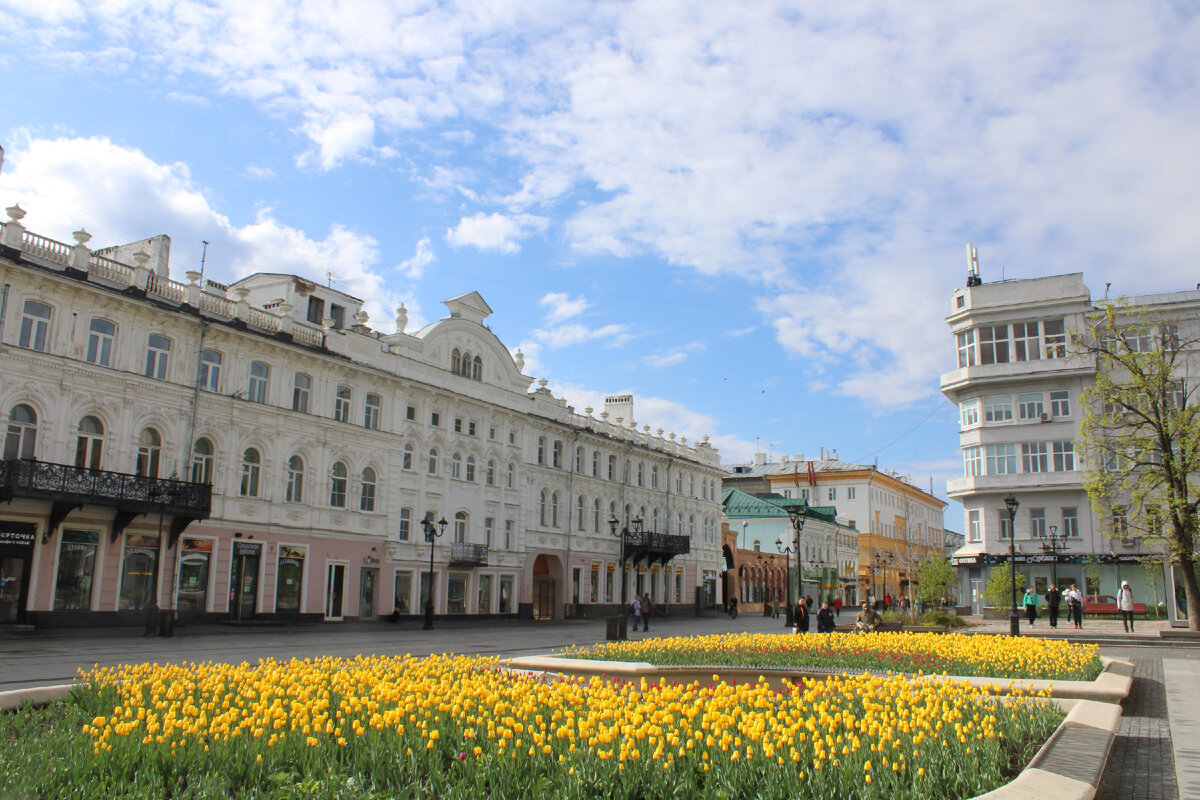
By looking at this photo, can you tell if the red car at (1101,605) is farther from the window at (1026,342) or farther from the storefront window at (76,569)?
the storefront window at (76,569)

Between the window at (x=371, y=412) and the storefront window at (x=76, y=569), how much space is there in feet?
41.5

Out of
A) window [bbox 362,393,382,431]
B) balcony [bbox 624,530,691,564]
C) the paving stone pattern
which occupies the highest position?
window [bbox 362,393,382,431]

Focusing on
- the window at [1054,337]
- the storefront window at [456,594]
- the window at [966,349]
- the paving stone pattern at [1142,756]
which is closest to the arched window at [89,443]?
the storefront window at [456,594]

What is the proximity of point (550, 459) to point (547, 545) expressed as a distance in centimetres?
486

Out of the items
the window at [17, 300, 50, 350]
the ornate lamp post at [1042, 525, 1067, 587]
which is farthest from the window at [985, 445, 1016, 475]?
the window at [17, 300, 50, 350]

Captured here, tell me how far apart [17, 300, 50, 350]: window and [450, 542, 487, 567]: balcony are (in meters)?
20.2

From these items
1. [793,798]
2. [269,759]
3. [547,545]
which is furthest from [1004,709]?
[547,545]

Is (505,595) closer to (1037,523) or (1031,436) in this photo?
(1037,523)

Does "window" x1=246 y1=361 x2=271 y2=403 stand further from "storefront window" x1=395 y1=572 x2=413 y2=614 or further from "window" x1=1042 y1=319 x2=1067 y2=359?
"window" x1=1042 y1=319 x2=1067 y2=359

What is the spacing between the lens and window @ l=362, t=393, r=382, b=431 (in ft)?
129

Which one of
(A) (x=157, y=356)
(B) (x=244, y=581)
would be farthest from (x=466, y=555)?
(A) (x=157, y=356)

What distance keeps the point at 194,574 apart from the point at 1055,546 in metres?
41.4

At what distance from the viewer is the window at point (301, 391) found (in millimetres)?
35938

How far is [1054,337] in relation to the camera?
51125mm
